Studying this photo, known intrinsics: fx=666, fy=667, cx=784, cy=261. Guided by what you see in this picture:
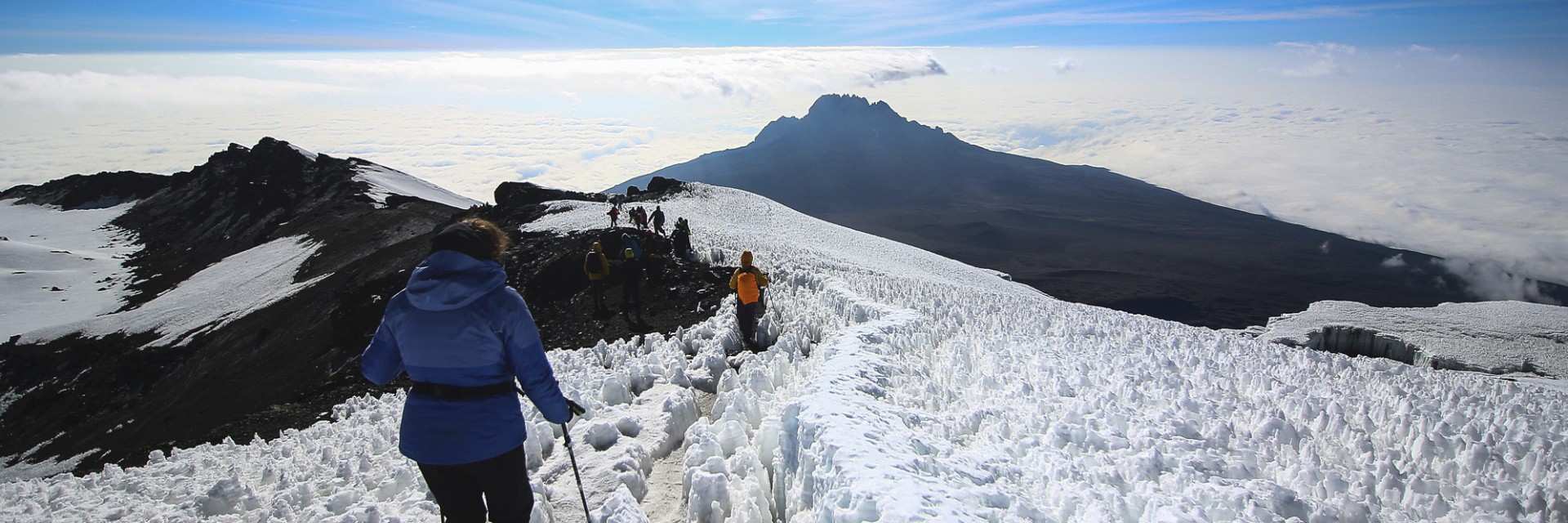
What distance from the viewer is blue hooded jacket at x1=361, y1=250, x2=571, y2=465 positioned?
11.4 ft

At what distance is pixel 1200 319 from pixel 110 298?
140888 millimetres

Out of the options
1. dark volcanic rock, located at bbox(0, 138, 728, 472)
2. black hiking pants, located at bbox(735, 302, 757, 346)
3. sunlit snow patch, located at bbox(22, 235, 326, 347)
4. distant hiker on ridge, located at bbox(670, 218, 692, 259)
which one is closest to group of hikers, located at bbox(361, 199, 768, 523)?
black hiking pants, located at bbox(735, 302, 757, 346)

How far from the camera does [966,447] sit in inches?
231

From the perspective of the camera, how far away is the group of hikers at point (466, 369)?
3.47m

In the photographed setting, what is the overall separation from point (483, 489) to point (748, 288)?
27.4 ft

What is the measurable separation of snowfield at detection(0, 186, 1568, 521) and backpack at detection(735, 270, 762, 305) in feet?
4.58

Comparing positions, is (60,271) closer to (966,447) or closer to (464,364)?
(464,364)

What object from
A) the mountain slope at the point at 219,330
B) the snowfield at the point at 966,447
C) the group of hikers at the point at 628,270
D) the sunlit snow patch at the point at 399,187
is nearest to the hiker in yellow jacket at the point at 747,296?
the snowfield at the point at 966,447

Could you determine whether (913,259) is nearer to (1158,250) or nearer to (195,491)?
(195,491)

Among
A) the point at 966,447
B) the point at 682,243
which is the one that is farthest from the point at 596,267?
the point at 966,447

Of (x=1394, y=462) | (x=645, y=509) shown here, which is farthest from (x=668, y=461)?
(x=1394, y=462)

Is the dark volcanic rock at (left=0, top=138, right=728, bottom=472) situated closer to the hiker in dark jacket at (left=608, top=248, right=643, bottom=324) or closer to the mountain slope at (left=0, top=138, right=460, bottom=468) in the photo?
the mountain slope at (left=0, top=138, right=460, bottom=468)

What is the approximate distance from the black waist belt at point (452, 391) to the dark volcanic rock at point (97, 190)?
405 feet

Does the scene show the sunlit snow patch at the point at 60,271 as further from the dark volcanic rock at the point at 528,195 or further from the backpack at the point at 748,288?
the backpack at the point at 748,288
